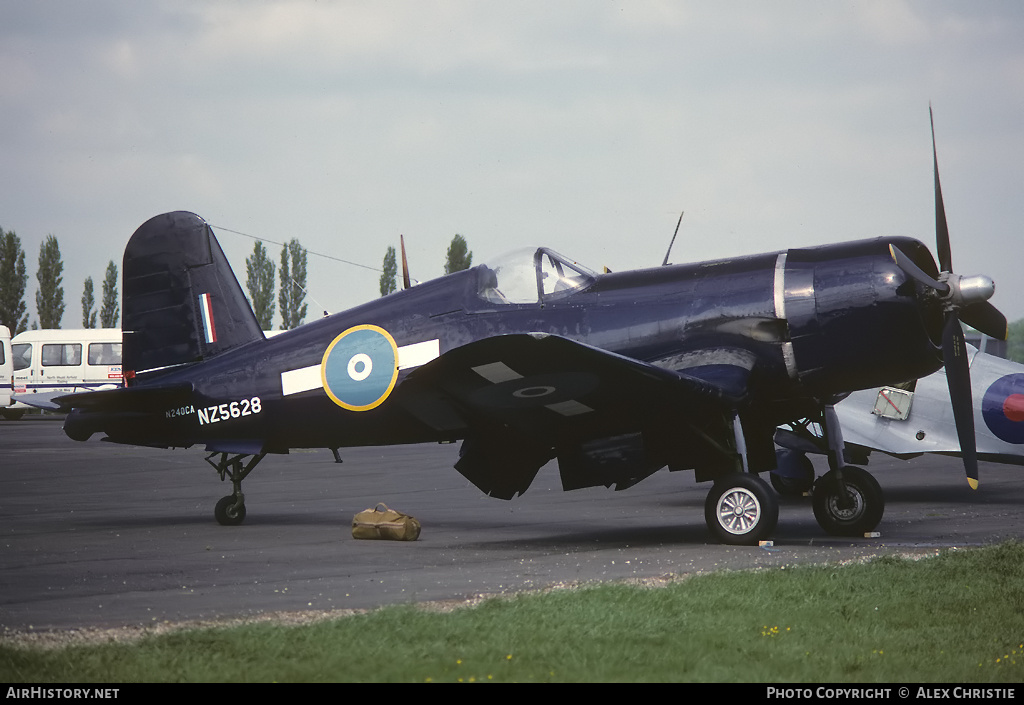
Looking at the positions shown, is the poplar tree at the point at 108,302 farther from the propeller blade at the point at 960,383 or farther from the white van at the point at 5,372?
the propeller blade at the point at 960,383

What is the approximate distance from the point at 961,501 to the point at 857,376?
569 cm

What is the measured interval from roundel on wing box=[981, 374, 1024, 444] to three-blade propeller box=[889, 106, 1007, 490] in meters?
3.91

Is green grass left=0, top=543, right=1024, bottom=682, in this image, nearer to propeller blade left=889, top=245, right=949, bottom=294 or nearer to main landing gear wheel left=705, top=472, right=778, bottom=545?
main landing gear wheel left=705, top=472, right=778, bottom=545

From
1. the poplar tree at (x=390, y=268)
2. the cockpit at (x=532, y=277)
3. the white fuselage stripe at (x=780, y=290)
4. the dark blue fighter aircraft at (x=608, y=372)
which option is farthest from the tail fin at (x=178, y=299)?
the poplar tree at (x=390, y=268)

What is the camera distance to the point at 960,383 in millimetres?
10562

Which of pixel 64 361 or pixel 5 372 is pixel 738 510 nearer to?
pixel 5 372

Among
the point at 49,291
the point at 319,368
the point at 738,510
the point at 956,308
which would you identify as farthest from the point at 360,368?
the point at 49,291

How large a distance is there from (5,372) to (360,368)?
3578 centimetres

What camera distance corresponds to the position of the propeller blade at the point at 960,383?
1023 cm

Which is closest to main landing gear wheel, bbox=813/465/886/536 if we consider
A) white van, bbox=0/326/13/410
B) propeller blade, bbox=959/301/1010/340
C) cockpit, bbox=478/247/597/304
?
propeller blade, bbox=959/301/1010/340

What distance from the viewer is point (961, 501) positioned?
48.6ft

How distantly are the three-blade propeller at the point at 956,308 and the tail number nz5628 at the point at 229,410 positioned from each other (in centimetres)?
670

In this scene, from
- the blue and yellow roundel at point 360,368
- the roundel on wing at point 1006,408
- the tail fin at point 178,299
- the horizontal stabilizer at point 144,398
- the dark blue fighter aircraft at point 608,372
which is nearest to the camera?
the dark blue fighter aircraft at point 608,372

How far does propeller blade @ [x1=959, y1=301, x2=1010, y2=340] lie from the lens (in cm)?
1111
